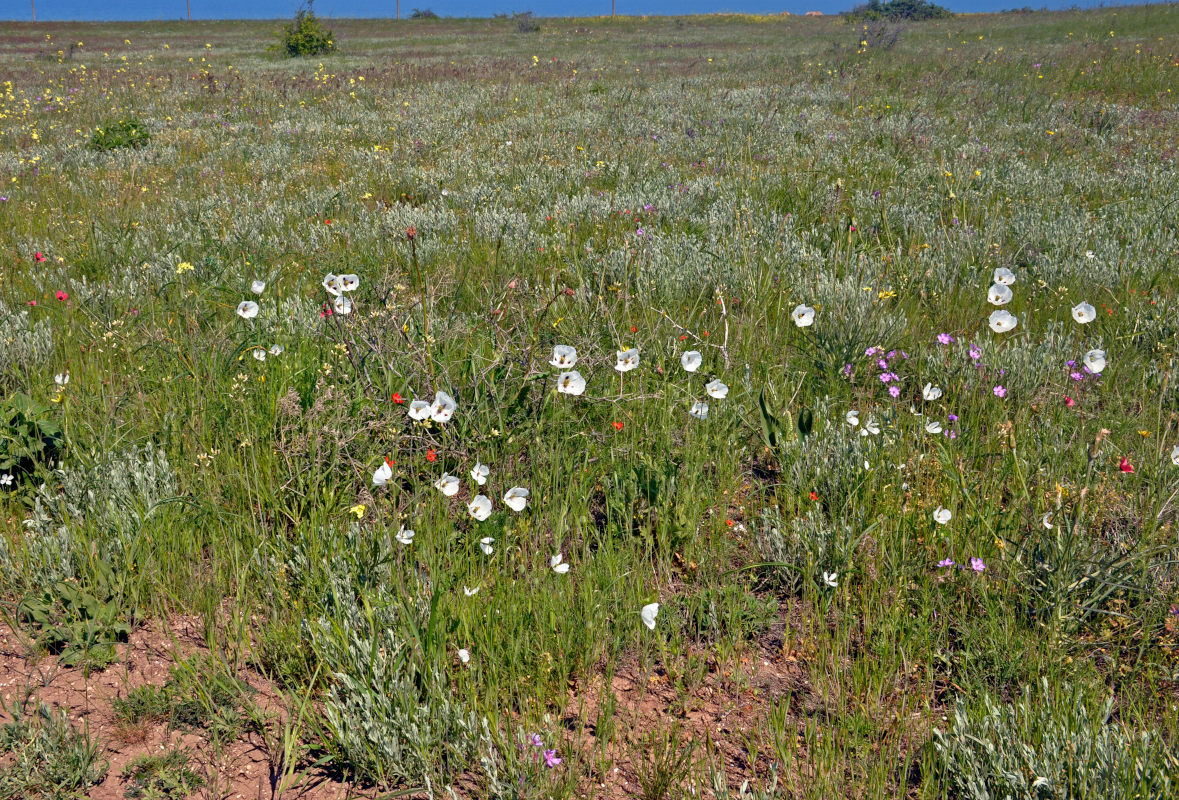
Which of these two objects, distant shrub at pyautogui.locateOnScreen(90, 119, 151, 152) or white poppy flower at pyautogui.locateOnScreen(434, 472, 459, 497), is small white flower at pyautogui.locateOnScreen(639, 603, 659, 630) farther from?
distant shrub at pyautogui.locateOnScreen(90, 119, 151, 152)

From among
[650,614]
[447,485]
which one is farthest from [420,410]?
[650,614]

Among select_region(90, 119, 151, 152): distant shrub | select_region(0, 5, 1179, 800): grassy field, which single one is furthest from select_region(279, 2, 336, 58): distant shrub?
select_region(0, 5, 1179, 800): grassy field

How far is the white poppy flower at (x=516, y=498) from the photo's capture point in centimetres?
268

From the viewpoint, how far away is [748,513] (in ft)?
10.0

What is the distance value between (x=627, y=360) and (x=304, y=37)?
101 feet

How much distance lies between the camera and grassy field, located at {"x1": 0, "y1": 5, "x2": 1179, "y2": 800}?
2010 millimetres

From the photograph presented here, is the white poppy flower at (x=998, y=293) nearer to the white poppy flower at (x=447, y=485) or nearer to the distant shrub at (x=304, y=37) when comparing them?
the white poppy flower at (x=447, y=485)

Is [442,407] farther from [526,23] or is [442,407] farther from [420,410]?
[526,23]

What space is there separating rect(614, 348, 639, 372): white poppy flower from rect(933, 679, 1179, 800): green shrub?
69.9 inches

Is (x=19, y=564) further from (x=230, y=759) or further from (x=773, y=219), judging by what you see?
(x=773, y=219)

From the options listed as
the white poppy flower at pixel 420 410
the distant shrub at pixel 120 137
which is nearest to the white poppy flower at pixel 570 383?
the white poppy flower at pixel 420 410

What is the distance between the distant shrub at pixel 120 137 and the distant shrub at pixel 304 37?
1976 cm

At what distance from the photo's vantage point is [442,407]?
2.99 metres

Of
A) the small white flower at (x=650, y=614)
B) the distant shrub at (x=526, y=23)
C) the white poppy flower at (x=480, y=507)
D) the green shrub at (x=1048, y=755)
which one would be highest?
the distant shrub at (x=526, y=23)
